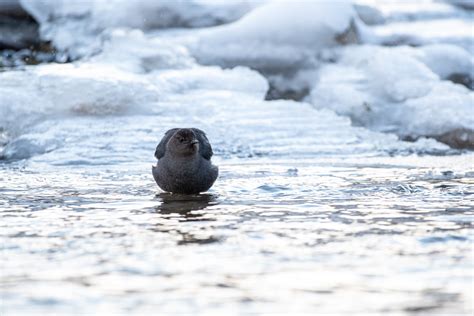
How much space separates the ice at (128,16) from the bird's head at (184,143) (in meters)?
6.79

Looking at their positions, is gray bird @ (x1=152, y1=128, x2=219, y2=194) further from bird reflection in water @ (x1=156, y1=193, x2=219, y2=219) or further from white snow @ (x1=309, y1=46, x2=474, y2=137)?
white snow @ (x1=309, y1=46, x2=474, y2=137)

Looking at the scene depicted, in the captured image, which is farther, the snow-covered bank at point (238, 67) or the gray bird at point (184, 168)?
the snow-covered bank at point (238, 67)

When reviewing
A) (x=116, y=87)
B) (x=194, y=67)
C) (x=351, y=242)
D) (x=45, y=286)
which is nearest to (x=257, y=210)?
(x=351, y=242)

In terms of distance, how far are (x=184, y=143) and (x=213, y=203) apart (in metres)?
0.63

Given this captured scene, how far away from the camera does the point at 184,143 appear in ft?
23.1

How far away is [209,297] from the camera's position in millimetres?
3893

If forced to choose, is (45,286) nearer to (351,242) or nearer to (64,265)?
(64,265)

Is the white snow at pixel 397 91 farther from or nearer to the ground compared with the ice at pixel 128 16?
nearer to the ground

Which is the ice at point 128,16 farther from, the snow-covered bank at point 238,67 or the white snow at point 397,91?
the white snow at point 397,91

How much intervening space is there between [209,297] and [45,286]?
653mm

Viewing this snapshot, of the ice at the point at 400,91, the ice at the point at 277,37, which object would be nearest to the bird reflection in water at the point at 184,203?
the ice at the point at 400,91

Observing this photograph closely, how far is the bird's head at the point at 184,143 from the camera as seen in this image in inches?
277

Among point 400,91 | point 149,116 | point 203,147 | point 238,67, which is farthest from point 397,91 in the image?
point 203,147

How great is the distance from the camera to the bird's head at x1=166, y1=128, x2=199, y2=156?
23.0ft
